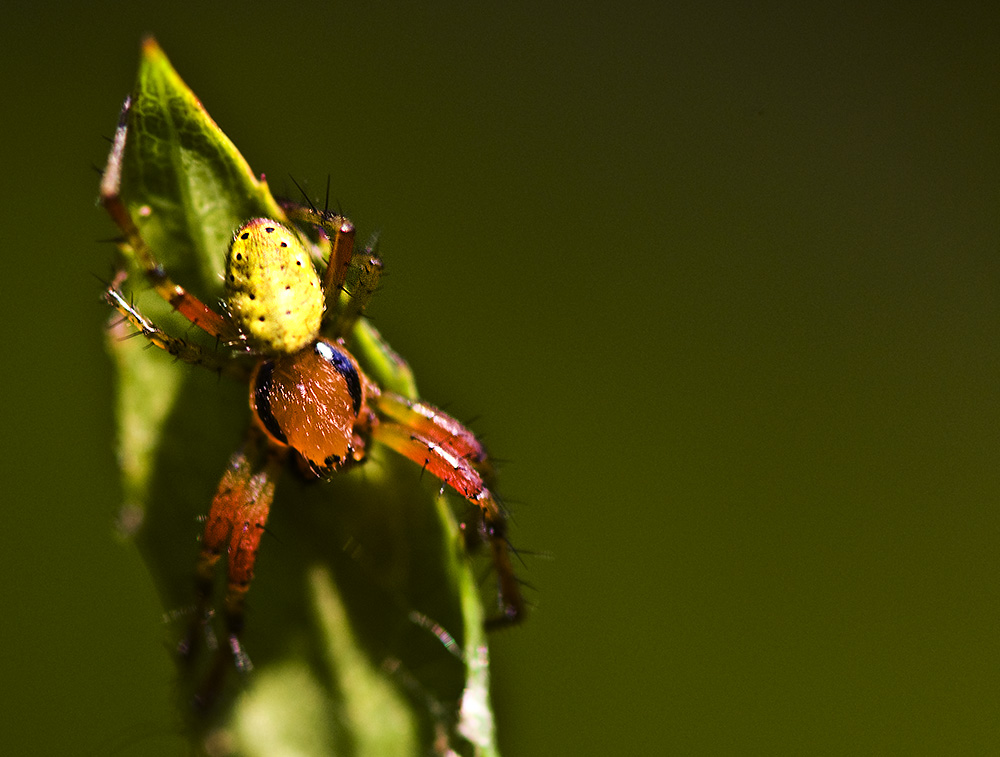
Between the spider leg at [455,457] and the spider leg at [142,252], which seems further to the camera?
the spider leg at [455,457]

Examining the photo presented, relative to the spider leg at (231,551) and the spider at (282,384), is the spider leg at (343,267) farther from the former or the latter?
the spider leg at (231,551)

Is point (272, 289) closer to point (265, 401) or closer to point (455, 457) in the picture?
point (265, 401)

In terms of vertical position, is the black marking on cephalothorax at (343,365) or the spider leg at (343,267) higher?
the spider leg at (343,267)

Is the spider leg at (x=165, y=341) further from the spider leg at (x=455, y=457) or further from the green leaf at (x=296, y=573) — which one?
the spider leg at (x=455, y=457)

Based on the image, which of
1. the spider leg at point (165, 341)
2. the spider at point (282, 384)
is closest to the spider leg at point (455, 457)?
the spider at point (282, 384)

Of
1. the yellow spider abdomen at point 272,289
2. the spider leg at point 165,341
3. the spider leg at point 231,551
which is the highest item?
the yellow spider abdomen at point 272,289

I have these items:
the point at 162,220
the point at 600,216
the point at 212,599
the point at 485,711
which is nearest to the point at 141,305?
the point at 162,220

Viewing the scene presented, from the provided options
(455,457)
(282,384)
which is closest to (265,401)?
(282,384)
